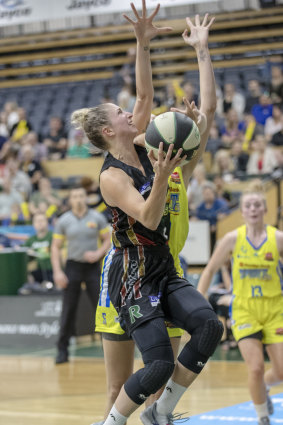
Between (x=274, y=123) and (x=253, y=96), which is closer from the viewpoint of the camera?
(x=274, y=123)

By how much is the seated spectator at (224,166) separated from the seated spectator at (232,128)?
902mm

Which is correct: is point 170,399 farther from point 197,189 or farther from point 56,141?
point 56,141

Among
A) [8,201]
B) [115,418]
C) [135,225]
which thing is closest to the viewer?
[115,418]

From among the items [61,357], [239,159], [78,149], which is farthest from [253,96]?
[61,357]

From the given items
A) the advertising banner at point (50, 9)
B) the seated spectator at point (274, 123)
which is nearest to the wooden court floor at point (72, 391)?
the seated spectator at point (274, 123)

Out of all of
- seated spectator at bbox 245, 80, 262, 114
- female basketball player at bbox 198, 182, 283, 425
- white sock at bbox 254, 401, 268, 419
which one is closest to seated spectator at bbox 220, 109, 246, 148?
seated spectator at bbox 245, 80, 262, 114

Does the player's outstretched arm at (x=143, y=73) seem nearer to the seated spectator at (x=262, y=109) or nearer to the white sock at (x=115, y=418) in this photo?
the white sock at (x=115, y=418)

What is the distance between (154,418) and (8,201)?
9.83 meters

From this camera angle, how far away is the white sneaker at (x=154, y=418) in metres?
4.02

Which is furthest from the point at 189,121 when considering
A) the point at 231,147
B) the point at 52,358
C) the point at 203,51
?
the point at 231,147

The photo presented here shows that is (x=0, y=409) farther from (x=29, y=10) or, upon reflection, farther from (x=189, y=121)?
(x=29, y=10)

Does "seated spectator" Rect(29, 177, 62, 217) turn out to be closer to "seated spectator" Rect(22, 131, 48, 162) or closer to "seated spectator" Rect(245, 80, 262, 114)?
"seated spectator" Rect(22, 131, 48, 162)

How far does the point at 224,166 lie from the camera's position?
41.0 feet

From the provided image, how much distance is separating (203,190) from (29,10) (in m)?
4.57
